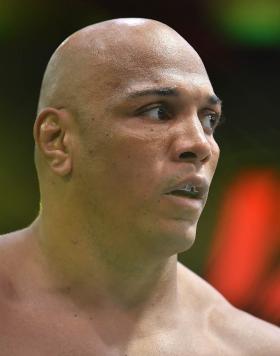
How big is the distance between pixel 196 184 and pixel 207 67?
1.08m

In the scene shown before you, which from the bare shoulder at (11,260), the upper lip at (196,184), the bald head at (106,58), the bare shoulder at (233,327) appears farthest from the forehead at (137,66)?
the bare shoulder at (233,327)

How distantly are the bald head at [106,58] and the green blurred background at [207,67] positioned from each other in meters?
0.77

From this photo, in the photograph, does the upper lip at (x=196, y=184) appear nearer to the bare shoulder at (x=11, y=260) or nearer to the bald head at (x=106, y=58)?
the bald head at (x=106, y=58)

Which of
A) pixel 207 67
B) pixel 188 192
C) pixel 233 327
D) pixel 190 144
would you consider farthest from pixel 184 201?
pixel 207 67

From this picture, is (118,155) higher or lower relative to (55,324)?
higher

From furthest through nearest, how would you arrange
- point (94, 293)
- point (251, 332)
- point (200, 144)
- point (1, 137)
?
point (1, 137) → point (251, 332) → point (94, 293) → point (200, 144)

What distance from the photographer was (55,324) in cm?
173

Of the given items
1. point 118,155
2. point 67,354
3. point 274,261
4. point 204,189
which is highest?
point 118,155

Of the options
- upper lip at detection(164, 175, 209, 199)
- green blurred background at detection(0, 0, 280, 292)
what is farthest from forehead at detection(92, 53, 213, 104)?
green blurred background at detection(0, 0, 280, 292)

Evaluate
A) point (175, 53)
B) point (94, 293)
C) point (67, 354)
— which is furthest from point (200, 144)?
point (67, 354)

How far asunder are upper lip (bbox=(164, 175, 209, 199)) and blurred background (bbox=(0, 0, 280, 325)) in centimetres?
104

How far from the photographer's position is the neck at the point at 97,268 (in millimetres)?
1764

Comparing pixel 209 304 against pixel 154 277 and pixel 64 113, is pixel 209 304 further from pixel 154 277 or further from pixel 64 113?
pixel 64 113

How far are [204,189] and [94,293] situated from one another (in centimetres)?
42
